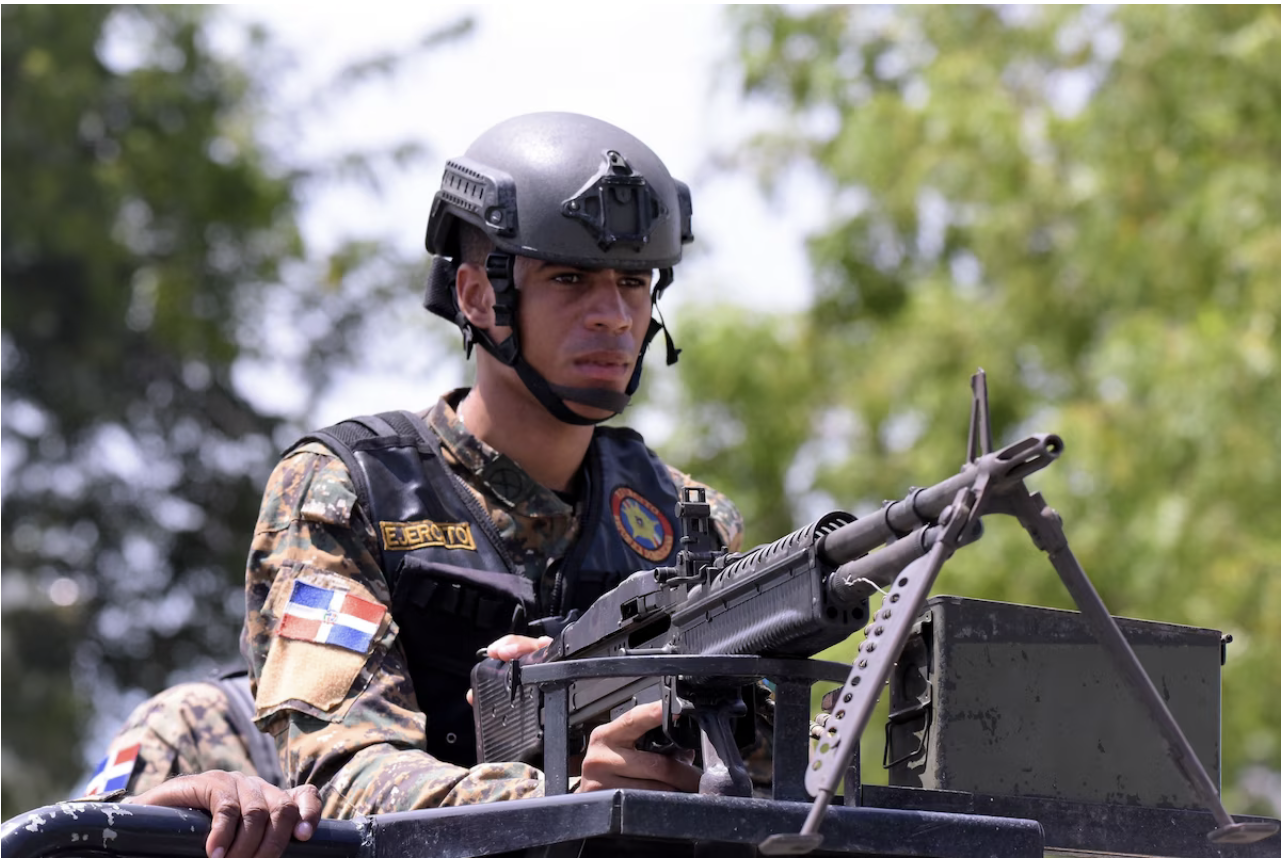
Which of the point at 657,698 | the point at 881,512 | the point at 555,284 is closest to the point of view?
the point at 881,512

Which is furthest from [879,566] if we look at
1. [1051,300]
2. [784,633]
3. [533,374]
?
[1051,300]

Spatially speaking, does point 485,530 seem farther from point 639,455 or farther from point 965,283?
point 965,283

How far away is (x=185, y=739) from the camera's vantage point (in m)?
6.51

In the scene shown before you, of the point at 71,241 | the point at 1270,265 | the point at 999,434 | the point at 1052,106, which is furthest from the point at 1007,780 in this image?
the point at 71,241

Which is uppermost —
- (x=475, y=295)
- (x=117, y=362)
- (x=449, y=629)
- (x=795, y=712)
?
(x=117, y=362)

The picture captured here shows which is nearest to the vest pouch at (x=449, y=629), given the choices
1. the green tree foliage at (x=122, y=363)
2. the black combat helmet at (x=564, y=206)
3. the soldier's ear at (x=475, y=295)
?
the black combat helmet at (x=564, y=206)

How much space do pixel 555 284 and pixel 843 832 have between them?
7.11 feet

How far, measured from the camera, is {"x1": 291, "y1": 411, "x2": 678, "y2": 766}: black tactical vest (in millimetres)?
5258

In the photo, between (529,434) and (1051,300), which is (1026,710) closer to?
(529,434)

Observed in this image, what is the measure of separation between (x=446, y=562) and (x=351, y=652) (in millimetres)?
421

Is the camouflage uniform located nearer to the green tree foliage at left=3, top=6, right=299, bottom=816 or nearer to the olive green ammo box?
the olive green ammo box

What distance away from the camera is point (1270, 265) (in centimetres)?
1195

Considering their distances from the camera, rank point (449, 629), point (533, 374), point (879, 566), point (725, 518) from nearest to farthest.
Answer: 1. point (879, 566)
2. point (449, 629)
3. point (533, 374)
4. point (725, 518)

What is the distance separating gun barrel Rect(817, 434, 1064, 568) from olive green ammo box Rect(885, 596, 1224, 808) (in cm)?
48
